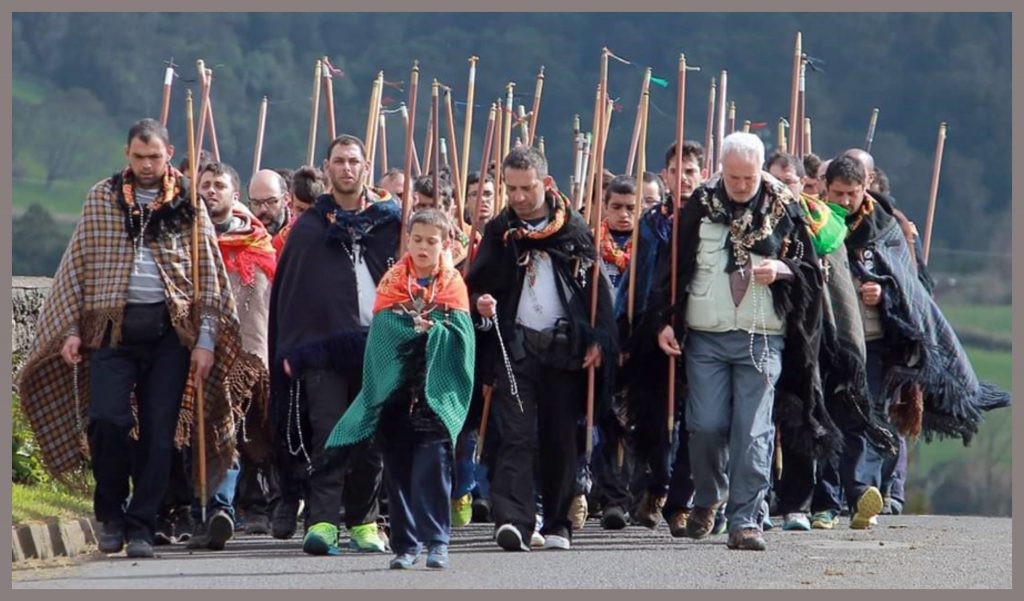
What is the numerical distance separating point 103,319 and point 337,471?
117cm

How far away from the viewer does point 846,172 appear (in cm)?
1403

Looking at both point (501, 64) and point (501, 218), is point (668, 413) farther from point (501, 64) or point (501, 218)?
point (501, 64)

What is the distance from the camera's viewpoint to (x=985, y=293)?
153ft

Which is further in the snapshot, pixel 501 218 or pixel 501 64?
pixel 501 64

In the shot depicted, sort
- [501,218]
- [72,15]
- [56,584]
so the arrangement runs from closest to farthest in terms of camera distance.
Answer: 1. [56,584]
2. [501,218]
3. [72,15]

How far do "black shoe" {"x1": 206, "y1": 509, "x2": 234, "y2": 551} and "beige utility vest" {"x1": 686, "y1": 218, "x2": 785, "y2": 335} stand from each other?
219cm

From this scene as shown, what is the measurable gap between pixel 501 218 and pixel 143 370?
5.52 feet

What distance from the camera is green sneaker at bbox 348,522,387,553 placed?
12750 millimetres

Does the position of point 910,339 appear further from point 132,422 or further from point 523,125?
point 132,422

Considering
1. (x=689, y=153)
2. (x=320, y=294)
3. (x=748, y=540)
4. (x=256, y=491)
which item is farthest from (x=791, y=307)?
(x=256, y=491)

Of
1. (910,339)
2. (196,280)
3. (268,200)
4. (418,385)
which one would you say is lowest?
(418,385)

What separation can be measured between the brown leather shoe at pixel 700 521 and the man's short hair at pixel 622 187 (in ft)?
6.16

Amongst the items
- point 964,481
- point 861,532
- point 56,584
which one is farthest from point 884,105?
point 56,584

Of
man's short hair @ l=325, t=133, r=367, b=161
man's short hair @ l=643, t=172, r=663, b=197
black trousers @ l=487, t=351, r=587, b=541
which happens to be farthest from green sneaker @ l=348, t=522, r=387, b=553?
man's short hair @ l=643, t=172, r=663, b=197
